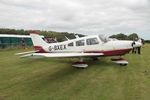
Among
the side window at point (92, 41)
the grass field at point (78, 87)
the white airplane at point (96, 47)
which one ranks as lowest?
the grass field at point (78, 87)

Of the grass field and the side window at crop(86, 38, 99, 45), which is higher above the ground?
the side window at crop(86, 38, 99, 45)

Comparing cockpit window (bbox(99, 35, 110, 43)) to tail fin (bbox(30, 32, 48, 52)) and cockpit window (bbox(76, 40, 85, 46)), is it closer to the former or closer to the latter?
cockpit window (bbox(76, 40, 85, 46))

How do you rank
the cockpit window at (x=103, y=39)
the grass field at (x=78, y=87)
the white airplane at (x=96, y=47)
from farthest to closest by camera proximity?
1. the cockpit window at (x=103, y=39)
2. the white airplane at (x=96, y=47)
3. the grass field at (x=78, y=87)

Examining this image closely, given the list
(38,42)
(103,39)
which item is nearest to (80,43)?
(103,39)

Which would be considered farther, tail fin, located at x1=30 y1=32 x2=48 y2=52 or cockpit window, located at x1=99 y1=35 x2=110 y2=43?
tail fin, located at x1=30 y1=32 x2=48 y2=52

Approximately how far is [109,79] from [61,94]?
3.07 metres

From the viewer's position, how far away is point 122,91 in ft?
26.1

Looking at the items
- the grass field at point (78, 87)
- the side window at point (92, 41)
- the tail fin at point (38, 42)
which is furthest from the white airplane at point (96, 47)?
the grass field at point (78, 87)

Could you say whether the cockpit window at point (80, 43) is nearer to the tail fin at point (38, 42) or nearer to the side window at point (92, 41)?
the side window at point (92, 41)

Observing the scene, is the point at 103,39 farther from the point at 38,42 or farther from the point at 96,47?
the point at 38,42

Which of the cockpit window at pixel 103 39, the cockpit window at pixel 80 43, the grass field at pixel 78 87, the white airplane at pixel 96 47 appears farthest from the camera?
the cockpit window at pixel 80 43

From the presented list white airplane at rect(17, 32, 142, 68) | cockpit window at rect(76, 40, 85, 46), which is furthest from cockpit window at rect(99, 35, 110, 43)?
cockpit window at rect(76, 40, 85, 46)

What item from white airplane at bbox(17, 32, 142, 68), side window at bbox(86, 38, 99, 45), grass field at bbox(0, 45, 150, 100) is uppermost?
side window at bbox(86, 38, 99, 45)

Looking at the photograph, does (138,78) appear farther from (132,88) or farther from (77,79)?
(77,79)
